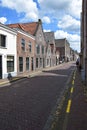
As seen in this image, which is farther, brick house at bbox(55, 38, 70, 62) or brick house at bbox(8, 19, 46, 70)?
brick house at bbox(55, 38, 70, 62)

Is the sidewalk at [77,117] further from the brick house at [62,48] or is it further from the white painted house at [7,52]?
the brick house at [62,48]

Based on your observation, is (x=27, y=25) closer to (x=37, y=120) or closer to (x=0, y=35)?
(x=0, y=35)

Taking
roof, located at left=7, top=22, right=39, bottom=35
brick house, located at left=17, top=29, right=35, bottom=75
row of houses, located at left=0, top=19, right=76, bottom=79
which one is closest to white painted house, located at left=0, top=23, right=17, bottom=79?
row of houses, located at left=0, top=19, right=76, bottom=79

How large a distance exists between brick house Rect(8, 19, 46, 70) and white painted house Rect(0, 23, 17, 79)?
10238mm

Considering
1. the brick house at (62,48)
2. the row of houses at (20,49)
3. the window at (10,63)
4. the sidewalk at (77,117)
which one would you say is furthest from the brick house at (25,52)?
the brick house at (62,48)

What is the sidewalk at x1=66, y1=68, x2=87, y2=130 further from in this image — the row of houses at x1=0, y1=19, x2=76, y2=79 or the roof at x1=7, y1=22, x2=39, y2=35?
the roof at x1=7, y1=22, x2=39, y2=35

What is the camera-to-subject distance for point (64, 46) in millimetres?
104062

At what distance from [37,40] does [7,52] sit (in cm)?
1682

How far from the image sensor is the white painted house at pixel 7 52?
928 inches

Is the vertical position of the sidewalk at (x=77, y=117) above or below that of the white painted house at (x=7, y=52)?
below

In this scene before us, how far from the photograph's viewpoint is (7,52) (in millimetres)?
24969

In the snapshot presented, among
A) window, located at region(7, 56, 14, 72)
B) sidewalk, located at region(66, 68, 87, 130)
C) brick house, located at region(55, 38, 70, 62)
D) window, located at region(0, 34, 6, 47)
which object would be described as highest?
brick house, located at region(55, 38, 70, 62)

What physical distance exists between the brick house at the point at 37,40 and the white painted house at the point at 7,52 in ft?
33.6

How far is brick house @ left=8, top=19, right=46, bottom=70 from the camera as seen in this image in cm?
3941
